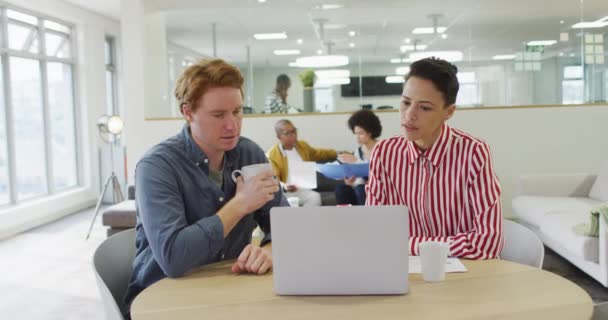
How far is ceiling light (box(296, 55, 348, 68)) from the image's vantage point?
6262mm

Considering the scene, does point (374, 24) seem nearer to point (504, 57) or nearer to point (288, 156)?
point (504, 57)

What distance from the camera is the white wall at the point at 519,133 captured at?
19.7 ft

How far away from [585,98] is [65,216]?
20.7 ft

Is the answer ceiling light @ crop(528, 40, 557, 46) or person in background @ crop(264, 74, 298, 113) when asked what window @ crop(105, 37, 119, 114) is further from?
ceiling light @ crop(528, 40, 557, 46)

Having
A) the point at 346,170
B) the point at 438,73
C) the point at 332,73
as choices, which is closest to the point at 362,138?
the point at 346,170

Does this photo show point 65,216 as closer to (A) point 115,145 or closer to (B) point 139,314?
(A) point 115,145

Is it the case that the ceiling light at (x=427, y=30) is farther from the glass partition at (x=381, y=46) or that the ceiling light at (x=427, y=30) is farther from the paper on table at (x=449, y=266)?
the paper on table at (x=449, y=266)

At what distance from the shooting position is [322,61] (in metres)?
6.30

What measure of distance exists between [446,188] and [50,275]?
3737 mm

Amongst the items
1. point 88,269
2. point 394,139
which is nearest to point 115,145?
point 88,269

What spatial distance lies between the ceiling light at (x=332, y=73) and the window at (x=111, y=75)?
4.60 m

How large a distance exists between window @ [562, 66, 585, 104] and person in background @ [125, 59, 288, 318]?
5.11 m

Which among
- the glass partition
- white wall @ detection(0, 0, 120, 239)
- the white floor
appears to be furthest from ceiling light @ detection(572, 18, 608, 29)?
white wall @ detection(0, 0, 120, 239)

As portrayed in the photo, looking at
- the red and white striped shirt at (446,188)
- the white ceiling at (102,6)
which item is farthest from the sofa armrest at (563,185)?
the white ceiling at (102,6)
